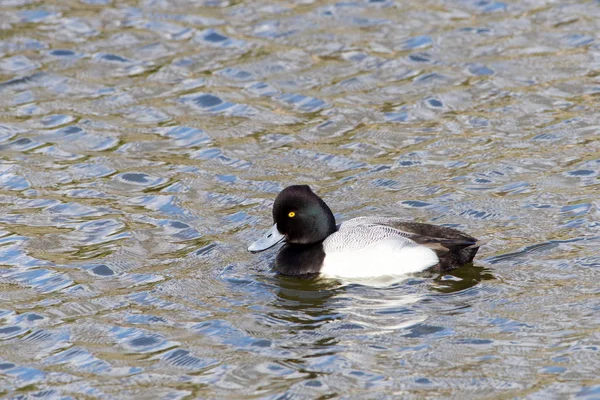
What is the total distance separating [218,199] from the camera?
395 inches

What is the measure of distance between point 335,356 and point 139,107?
587 centimetres

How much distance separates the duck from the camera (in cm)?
830

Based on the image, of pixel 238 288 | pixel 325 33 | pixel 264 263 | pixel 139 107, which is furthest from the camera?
pixel 325 33

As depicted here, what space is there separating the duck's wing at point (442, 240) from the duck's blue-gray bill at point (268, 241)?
0.76 metres

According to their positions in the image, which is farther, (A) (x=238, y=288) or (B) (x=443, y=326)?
(A) (x=238, y=288)

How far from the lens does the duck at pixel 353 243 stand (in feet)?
27.2

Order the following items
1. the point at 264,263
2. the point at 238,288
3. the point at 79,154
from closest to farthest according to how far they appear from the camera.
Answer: the point at 238,288
the point at 264,263
the point at 79,154

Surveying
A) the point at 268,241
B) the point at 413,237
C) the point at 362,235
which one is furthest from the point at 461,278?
the point at 268,241

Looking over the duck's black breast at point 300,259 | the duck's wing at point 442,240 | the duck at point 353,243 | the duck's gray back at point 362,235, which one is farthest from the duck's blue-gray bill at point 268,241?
the duck's wing at point 442,240

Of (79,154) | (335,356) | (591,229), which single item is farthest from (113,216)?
(591,229)

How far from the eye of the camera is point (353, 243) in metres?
8.48

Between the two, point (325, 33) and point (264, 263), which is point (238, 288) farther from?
point (325, 33)

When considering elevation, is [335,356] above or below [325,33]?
below

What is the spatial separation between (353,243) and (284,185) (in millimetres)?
1910
